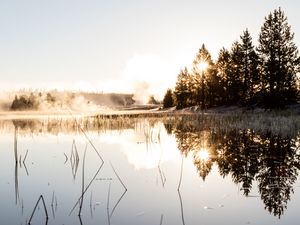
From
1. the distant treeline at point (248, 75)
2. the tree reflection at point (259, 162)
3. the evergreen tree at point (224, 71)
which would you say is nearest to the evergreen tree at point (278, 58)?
the distant treeline at point (248, 75)

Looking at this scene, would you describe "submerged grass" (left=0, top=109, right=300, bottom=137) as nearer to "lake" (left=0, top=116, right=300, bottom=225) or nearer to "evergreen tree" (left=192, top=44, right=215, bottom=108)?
"lake" (left=0, top=116, right=300, bottom=225)

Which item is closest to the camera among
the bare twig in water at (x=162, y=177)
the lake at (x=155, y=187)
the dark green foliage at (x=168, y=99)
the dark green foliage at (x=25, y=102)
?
the lake at (x=155, y=187)

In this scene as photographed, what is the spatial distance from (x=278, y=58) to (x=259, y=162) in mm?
37233

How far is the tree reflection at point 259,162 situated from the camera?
702cm

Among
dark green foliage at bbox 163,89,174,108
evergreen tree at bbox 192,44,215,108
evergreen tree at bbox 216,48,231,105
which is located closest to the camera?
evergreen tree at bbox 216,48,231,105

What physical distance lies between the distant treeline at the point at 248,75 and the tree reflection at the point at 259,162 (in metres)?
28.8

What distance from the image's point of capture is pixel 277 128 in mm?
19844

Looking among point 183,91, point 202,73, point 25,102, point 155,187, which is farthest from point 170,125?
point 25,102

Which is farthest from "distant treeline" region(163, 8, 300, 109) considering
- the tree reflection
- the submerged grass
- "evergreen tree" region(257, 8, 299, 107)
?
the tree reflection

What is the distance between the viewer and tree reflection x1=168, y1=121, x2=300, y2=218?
276 inches

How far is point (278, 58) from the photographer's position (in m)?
44.7

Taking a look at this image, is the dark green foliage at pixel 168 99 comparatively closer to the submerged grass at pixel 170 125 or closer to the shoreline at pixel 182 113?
the shoreline at pixel 182 113

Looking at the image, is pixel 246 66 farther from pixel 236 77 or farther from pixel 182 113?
pixel 182 113

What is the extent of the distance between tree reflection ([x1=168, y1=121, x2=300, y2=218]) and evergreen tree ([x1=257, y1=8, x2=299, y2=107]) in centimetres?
2925
